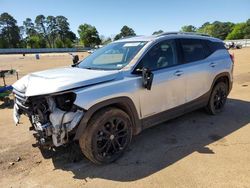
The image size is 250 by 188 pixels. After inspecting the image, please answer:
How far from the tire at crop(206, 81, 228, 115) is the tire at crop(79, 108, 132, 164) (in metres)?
2.57

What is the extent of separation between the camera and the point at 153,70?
447 cm

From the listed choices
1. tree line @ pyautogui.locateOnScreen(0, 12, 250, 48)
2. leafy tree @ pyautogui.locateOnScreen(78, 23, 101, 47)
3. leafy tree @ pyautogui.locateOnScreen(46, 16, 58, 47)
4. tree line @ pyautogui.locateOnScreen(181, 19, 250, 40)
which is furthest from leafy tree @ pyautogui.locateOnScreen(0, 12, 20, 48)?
tree line @ pyautogui.locateOnScreen(181, 19, 250, 40)

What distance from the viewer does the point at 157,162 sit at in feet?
13.1

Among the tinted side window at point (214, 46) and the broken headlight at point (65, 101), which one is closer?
the broken headlight at point (65, 101)

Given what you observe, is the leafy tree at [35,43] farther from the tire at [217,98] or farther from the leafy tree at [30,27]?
the tire at [217,98]

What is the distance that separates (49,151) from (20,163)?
505 mm

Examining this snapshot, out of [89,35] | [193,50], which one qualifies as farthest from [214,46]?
[89,35]

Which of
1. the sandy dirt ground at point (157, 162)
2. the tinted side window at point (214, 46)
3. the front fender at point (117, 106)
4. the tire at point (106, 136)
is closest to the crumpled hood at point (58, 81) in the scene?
the front fender at point (117, 106)

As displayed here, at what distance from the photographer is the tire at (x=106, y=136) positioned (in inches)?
147

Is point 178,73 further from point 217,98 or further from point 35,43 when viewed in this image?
point 35,43

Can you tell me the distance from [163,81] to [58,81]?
181cm

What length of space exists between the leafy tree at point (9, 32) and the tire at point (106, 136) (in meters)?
113

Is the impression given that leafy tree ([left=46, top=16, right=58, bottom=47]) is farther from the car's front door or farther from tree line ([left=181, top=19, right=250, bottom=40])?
the car's front door

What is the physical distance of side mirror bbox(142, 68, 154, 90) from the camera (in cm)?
408
